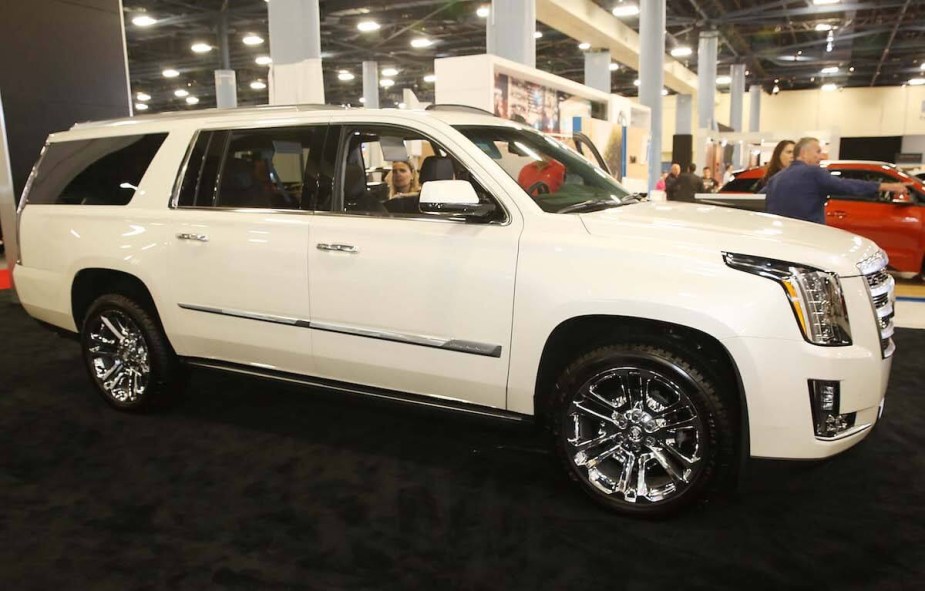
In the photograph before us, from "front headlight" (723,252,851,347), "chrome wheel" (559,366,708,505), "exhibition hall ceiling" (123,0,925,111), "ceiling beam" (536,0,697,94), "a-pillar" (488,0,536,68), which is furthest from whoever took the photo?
"exhibition hall ceiling" (123,0,925,111)

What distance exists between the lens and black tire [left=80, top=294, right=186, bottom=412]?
4.16 m

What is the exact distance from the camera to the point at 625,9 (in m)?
18.5

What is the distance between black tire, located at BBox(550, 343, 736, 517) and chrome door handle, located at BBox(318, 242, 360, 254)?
1.14 metres

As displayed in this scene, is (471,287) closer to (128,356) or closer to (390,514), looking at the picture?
(390,514)

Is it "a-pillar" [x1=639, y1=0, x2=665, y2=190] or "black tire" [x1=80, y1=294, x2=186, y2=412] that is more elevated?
"a-pillar" [x1=639, y1=0, x2=665, y2=190]

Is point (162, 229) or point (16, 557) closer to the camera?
point (16, 557)

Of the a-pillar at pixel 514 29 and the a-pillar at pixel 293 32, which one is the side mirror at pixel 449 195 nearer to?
the a-pillar at pixel 293 32

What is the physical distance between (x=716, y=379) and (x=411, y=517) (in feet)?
4.57

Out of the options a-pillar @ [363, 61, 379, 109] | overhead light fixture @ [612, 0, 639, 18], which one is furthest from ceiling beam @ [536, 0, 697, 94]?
a-pillar @ [363, 61, 379, 109]

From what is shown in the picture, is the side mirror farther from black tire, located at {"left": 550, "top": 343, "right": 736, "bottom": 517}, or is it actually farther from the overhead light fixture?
the overhead light fixture

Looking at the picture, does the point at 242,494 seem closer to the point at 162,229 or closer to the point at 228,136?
the point at 162,229

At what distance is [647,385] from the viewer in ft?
9.73

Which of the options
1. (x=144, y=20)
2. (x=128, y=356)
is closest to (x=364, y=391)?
(x=128, y=356)

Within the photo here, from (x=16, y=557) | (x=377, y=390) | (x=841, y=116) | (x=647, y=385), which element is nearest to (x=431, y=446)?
(x=377, y=390)
